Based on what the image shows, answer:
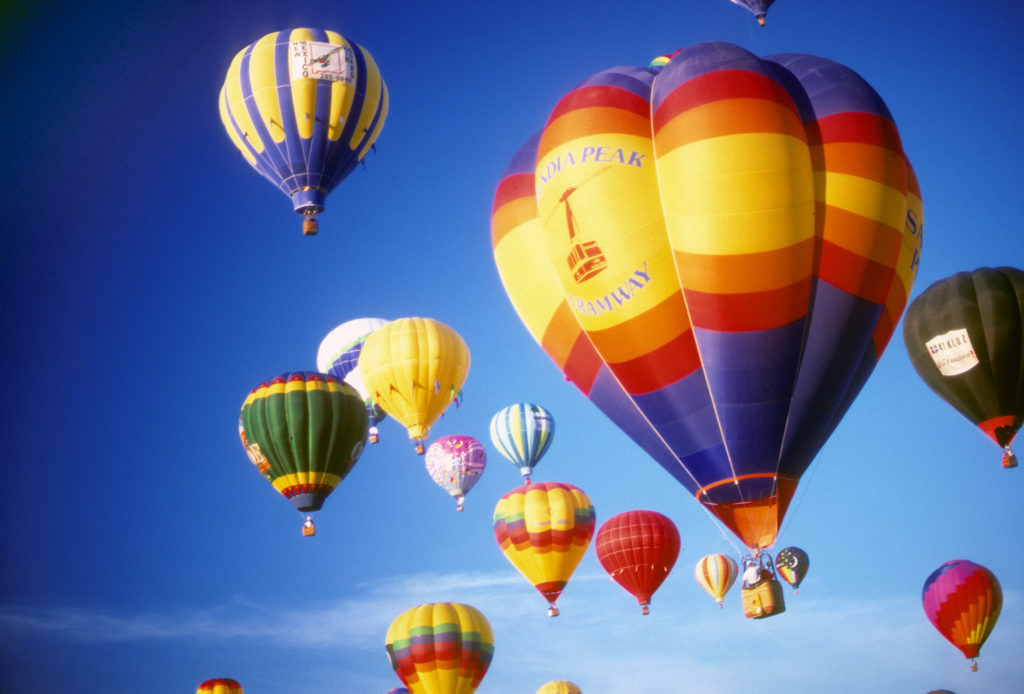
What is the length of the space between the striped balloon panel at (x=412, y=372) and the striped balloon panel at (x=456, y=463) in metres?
5.02

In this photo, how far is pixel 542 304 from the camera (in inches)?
575

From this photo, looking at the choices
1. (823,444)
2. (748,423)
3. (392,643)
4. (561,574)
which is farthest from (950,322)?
(392,643)

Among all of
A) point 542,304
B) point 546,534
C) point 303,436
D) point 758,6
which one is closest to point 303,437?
point 303,436

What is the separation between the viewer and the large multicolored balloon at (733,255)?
12930mm

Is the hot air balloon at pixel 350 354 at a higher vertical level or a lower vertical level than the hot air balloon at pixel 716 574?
higher

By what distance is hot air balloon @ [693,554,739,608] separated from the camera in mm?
29422

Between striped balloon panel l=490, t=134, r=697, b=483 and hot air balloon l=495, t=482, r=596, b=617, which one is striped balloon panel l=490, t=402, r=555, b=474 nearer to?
hot air balloon l=495, t=482, r=596, b=617

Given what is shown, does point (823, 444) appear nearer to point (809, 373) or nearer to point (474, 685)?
point (809, 373)

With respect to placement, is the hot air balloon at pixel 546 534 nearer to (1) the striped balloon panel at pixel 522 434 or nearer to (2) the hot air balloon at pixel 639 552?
(2) the hot air balloon at pixel 639 552

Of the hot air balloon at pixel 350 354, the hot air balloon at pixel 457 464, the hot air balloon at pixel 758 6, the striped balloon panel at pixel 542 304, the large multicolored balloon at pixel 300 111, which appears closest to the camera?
the striped balloon panel at pixel 542 304

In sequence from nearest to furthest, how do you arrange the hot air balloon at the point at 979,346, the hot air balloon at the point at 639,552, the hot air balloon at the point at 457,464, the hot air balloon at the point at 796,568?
the hot air balloon at the point at 979,346
the hot air balloon at the point at 796,568
the hot air balloon at the point at 639,552
the hot air balloon at the point at 457,464

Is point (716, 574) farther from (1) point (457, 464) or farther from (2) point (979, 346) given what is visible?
(2) point (979, 346)

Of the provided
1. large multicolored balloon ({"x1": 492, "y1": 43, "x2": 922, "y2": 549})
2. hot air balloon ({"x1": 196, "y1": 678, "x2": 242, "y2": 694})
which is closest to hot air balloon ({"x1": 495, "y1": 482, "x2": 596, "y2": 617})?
hot air balloon ({"x1": 196, "y1": 678, "x2": 242, "y2": 694})

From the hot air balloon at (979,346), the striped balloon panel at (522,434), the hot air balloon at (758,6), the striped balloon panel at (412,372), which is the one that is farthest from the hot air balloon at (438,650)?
the hot air balloon at (758,6)
